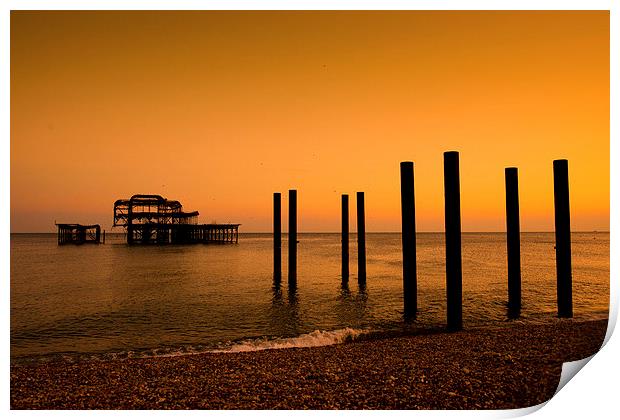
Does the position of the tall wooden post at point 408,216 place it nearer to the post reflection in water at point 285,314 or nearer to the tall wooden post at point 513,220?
the tall wooden post at point 513,220

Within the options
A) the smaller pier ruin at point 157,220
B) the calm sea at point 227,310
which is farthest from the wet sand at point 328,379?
the smaller pier ruin at point 157,220

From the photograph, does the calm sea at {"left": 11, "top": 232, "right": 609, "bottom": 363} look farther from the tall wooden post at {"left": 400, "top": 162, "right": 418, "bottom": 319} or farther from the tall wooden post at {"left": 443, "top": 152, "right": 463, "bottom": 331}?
the tall wooden post at {"left": 443, "top": 152, "right": 463, "bottom": 331}

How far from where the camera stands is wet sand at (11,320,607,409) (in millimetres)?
4547

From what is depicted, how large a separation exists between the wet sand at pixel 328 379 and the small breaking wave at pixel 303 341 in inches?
57.5

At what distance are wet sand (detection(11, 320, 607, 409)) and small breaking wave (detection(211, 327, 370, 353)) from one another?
Result: 1460mm

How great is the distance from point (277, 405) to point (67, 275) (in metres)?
21.9

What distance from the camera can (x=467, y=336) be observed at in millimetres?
7527

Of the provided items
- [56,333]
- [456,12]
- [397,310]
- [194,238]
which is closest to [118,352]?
[56,333]

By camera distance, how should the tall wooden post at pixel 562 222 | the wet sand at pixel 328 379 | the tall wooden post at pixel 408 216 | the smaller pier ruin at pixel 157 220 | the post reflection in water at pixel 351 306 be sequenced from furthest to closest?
the smaller pier ruin at pixel 157 220
the post reflection in water at pixel 351 306
the tall wooden post at pixel 408 216
the tall wooden post at pixel 562 222
the wet sand at pixel 328 379

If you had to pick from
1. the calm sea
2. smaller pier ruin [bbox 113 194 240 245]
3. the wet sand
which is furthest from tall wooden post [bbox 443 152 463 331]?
smaller pier ruin [bbox 113 194 240 245]

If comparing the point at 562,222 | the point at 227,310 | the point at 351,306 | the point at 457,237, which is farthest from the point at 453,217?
the point at 227,310

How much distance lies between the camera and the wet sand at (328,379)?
4.55 meters

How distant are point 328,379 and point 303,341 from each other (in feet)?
12.3

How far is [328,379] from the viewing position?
5.11m
